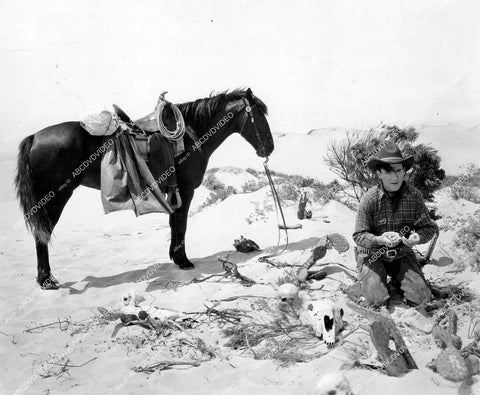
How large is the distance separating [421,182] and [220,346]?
4.81 meters

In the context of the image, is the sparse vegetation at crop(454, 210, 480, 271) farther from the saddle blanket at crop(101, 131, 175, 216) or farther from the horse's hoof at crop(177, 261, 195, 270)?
the saddle blanket at crop(101, 131, 175, 216)

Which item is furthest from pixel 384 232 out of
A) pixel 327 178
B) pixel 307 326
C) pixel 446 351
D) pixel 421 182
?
pixel 327 178

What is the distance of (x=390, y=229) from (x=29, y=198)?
375cm

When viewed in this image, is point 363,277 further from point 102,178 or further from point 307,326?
point 102,178

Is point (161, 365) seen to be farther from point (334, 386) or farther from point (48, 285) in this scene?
point (48, 285)

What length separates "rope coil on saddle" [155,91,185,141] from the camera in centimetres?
512

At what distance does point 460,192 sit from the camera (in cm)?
721

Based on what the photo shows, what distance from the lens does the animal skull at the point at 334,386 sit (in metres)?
2.29

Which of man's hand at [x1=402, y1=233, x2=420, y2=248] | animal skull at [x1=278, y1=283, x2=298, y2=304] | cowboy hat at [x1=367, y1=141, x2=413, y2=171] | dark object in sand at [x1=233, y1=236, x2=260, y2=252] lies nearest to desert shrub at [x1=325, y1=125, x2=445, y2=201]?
dark object in sand at [x1=233, y1=236, x2=260, y2=252]

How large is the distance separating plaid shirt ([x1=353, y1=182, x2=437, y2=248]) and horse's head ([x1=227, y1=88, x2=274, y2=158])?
95.6 inches

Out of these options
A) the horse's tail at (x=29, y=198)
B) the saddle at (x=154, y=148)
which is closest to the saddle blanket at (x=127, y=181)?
the saddle at (x=154, y=148)

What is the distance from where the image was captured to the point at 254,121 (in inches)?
227

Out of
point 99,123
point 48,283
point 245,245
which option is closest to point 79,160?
point 99,123

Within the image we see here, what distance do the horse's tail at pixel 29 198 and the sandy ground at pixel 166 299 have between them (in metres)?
0.75
